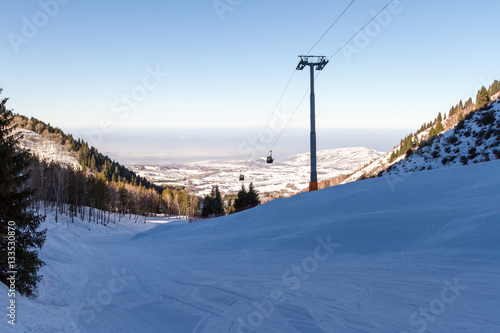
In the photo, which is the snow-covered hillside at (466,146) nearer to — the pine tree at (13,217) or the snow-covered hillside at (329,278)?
the snow-covered hillside at (329,278)

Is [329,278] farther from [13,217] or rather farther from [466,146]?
[466,146]

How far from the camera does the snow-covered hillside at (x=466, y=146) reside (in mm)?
30258

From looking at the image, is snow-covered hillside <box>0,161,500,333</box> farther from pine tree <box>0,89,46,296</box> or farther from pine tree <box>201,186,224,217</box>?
pine tree <box>201,186,224,217</box>

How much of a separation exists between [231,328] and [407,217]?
756cm

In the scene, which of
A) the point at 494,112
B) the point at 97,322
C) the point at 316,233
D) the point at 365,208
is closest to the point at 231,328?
the point at 97,322

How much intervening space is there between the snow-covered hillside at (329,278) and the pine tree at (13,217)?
1.00 m

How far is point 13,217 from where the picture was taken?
31.6 ft

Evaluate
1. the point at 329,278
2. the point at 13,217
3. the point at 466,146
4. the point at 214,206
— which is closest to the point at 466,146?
the point at 466,146

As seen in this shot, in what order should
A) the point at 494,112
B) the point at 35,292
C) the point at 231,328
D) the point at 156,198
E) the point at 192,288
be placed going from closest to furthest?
the point at 231,328, the point at 192,288, the point at 35,292, the point at 494,112, the point at 156,198

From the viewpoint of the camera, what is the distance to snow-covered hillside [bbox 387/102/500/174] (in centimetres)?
3026

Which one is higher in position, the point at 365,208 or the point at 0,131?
the point at 0,131

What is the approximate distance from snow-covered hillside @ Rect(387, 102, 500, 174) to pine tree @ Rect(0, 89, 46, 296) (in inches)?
1335

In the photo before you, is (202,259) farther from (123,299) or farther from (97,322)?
(97,322)

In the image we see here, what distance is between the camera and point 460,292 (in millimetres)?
6172
